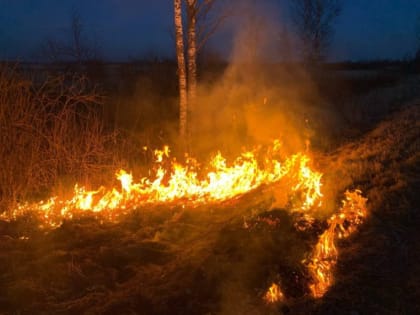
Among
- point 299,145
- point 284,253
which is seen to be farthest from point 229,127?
point 284,253

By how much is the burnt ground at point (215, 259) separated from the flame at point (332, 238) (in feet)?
0.32

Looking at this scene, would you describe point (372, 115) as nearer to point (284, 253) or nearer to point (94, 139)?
point (94, 139)

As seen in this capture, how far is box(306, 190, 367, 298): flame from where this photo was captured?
497 cm

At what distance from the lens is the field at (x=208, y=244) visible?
4.73 m

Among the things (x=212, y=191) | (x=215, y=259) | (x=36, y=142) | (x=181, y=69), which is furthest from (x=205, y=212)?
(x=181, y=69)

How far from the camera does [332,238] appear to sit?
5.79m

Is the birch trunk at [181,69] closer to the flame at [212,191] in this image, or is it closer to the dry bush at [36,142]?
the flame at [212,191]

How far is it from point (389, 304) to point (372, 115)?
1135cm

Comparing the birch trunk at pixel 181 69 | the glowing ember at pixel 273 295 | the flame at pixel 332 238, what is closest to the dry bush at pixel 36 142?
the birch trunk at pixel 181 69

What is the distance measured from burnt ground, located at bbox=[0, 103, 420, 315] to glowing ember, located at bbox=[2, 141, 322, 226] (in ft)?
1.24

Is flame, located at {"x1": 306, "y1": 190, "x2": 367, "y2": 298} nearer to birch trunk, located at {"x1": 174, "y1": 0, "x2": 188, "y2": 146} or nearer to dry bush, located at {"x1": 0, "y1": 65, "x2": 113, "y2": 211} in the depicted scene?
dry bush, located at {"x1": 0, "y1": 65, "x2": 113, "y2": 211}

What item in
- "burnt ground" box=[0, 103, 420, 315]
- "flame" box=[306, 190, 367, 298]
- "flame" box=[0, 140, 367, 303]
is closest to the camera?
"burnt ground" box=[0, 103, 420, 315]

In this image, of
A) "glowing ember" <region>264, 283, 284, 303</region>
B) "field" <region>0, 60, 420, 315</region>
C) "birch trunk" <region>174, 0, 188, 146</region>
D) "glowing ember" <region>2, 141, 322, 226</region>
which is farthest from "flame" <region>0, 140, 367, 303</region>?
"birch trunk" <region>174, 0, 188, 146</region>

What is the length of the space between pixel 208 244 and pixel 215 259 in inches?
28.2
